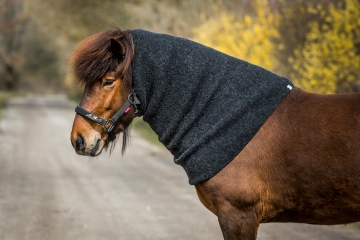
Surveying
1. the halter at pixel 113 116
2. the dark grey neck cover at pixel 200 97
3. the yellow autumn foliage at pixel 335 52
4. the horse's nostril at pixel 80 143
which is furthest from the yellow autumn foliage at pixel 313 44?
the horse's nostril at pixel 80 143

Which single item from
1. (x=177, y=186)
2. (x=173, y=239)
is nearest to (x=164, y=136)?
(x=173, y=239)

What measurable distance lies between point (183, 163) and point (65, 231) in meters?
3.22

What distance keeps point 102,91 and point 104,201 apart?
464 centimetres

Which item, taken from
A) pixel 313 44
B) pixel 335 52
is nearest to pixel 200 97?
pixel 335 52

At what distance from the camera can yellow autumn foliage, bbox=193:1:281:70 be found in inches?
440

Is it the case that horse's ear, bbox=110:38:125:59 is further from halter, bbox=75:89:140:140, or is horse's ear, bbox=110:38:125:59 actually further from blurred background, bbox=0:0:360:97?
blurred background, bbox=0:0:360:97

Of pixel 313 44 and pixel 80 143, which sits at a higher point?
pixel 313 44

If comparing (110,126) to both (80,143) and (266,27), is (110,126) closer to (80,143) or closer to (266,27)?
(80,143)

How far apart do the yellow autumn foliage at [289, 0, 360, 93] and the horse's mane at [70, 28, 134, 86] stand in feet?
19.3

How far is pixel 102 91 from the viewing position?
359cm

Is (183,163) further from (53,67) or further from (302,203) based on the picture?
(53,67)

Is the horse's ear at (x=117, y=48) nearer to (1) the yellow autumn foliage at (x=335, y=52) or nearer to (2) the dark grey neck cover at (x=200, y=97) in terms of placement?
(2) the dark grey neck cover at (x=200, y=97)

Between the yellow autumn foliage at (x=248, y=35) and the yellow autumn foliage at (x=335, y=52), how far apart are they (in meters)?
1.52

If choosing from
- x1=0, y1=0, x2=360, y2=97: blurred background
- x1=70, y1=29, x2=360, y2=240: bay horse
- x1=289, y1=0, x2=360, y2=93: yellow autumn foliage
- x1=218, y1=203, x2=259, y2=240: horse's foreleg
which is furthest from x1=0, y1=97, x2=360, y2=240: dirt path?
x1=289, y1=0, x2=360, y2=93: yellow autumn foliage
